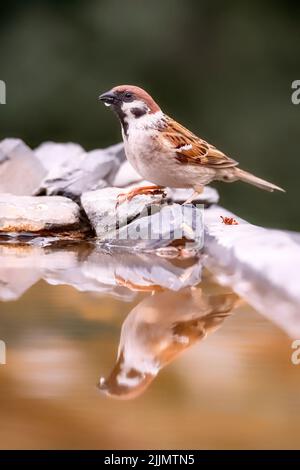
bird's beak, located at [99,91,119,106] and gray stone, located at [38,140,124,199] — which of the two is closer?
bird's beak, located at [99,91,119,106]

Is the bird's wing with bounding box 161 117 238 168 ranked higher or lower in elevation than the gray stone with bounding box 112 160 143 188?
lower

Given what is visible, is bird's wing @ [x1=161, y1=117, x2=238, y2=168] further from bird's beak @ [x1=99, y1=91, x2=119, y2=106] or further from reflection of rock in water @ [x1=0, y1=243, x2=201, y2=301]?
reflection of rock in water @ [x1=0, y1=243, x2=201, y2=301]

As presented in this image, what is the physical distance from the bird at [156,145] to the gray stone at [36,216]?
0.90 ft

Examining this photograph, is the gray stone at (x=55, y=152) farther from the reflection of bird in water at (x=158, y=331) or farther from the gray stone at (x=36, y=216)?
the reflection of bird in water at (x=158, y=331)

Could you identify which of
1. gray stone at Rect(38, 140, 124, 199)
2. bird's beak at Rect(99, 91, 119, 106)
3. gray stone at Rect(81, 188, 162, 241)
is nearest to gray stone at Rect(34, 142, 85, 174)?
gray stone at Rect(38, 140, 124, 199)

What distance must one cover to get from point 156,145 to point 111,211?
24 centimetres

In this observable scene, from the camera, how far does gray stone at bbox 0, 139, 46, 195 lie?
250 centimetres

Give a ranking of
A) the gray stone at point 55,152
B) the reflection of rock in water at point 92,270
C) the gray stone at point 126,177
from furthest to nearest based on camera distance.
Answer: the gray stone at point 55,152, the gray stone at point 126,177, the reflection of rock in water at point 92,270

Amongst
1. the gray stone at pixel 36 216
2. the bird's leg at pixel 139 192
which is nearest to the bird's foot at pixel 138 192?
the bird's leg at pixel 139 192

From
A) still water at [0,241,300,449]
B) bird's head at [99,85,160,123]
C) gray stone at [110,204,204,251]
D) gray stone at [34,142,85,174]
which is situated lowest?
still water at [0,241,300,449]

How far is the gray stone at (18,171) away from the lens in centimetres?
250

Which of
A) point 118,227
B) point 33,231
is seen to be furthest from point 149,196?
point 33,231

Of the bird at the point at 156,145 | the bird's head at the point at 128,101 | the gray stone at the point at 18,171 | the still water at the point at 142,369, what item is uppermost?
the gray stone at the point at 18,171

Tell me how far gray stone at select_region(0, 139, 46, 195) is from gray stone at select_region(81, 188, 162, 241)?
482 mm
